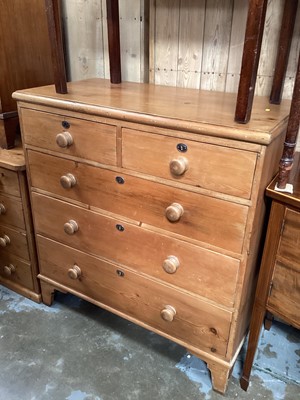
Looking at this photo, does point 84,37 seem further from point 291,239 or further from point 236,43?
→ point 291,239

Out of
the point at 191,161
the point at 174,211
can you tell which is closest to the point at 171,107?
→ the point at 191,161

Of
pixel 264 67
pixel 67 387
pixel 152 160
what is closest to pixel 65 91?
pixel 152 160

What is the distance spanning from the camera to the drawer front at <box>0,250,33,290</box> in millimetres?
1780

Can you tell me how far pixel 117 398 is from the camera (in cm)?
136

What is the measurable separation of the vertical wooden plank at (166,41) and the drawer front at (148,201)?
601 millimetres

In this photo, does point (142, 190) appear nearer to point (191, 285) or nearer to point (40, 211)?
point (191, 285)

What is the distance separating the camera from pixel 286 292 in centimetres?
114

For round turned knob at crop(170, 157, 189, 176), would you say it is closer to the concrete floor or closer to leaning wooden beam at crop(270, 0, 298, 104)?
leaning wooden beam at crop(270, 0, 298, 104)

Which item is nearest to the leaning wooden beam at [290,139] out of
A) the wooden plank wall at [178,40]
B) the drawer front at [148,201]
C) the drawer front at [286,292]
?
the drawer front at [148,201]

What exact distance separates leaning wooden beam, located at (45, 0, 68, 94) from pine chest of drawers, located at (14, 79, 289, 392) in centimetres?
5

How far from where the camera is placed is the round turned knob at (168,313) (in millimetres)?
1328

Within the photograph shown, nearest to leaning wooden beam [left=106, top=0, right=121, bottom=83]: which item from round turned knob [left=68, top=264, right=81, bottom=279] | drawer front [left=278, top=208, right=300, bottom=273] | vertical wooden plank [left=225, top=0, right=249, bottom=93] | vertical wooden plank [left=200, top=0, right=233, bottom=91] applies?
vertical wooden plank [left=200, top=0, right=233, bottom=91]

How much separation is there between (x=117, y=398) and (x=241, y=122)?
110 centimetres

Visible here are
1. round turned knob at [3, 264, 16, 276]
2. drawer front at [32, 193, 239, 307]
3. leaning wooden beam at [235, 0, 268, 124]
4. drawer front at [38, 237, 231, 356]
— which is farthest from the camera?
round turned knob at [3, 264, 16, 276]
